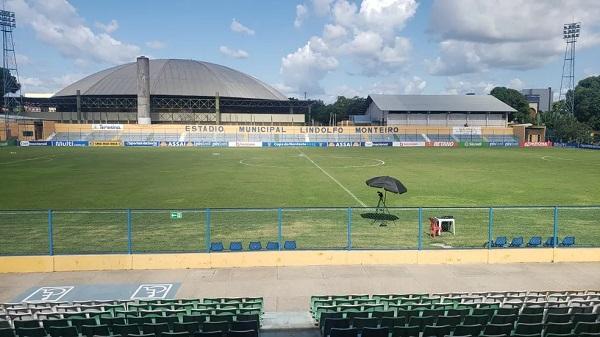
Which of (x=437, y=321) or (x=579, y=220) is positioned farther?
(x=579, y=220)

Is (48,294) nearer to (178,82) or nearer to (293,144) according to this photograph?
(293,144)

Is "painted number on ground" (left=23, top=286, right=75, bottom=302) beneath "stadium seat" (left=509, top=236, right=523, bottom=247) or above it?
beneath

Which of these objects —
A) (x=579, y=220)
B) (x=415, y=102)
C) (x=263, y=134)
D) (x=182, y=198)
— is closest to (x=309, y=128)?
(x=263, y=134)

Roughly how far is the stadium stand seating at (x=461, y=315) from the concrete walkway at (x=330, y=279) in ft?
9.42

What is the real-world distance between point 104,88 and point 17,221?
106 m

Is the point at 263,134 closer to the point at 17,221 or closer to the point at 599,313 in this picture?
the point at 17,221

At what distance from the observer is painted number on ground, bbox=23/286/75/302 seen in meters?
12.9

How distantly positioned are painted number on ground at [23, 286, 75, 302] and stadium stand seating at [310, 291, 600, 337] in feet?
24.6

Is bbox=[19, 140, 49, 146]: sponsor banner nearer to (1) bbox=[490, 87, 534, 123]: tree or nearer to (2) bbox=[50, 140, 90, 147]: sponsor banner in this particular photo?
(2) bbox=[50, 140, 90, 147]: sponsor banner

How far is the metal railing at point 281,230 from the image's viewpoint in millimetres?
17328

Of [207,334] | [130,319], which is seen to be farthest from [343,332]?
[130,319]

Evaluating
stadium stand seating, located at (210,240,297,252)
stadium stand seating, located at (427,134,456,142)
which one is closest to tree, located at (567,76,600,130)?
stadium stand seating, located at (427,134,456,142)

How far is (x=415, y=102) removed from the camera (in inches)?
4355

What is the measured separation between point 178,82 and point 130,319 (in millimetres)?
118989
